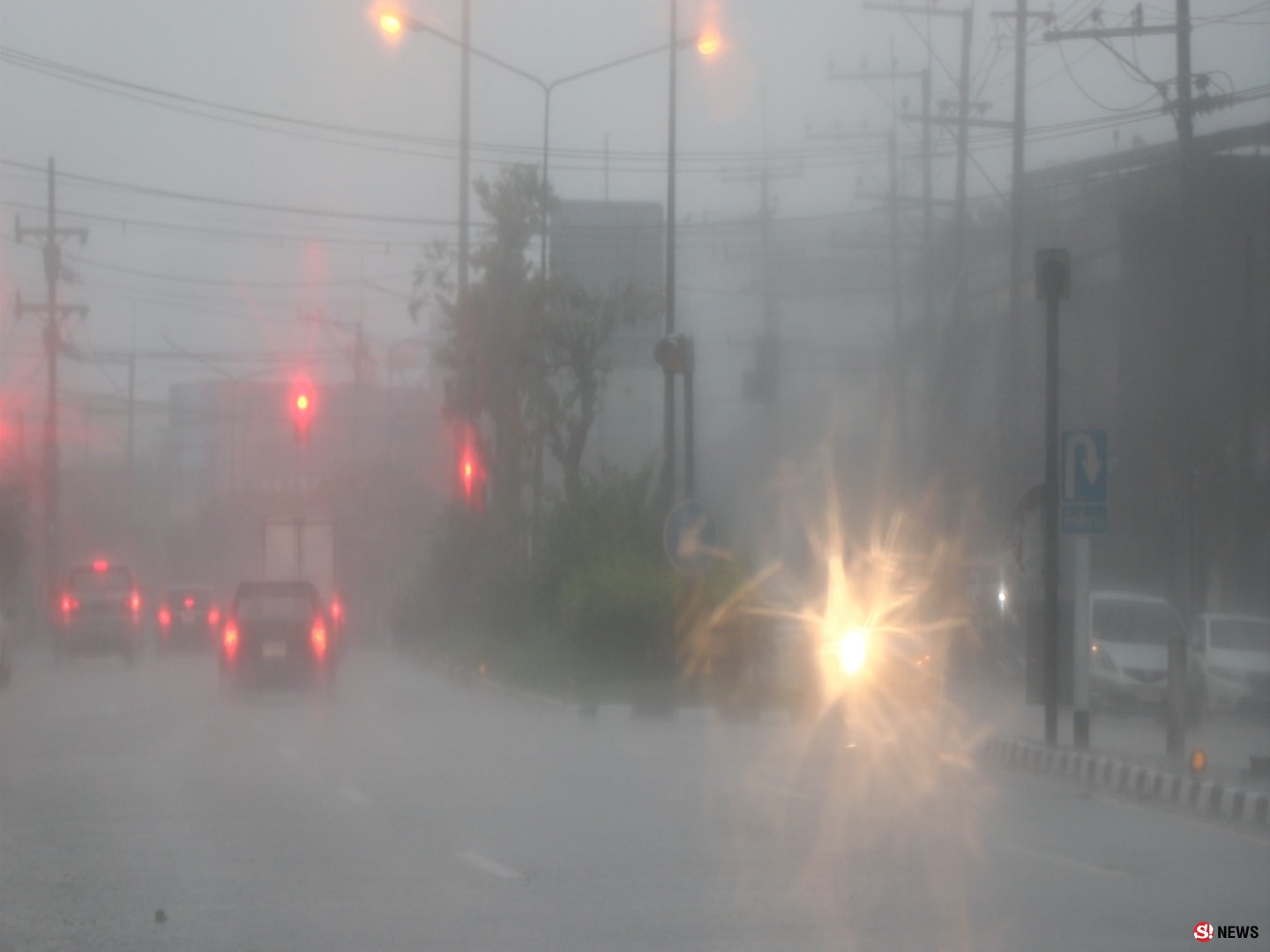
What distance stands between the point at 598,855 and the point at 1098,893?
3240mm

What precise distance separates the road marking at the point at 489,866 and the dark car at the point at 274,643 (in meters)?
19.6

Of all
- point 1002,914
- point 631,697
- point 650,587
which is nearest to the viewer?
point 1002,914

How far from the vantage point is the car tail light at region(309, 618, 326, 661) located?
31.5 m

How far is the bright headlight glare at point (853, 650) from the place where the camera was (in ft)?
92.1

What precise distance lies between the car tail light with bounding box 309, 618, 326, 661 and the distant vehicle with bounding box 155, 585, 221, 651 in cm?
2270

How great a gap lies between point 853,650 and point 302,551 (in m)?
20.4

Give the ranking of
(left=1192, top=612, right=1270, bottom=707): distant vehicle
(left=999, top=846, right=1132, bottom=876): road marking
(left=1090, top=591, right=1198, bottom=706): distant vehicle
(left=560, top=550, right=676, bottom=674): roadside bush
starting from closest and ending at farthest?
(left=999, top=846, right=1132, bottom=876): road marking
(left=1090, top=591, right=1198, bottom=706): distant vehicle
(left=1192, top=612, right=1270, bottom=707): distant vehicle
(left=560, top=550, right=676, bottom=674): roadside bush

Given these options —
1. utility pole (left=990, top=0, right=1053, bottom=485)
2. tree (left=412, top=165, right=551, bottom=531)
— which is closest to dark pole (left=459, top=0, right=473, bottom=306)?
tree (left=412, top=165, right=551, bottom=531)

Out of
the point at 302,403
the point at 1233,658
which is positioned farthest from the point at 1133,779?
the point at 302,403

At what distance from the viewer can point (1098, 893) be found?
10.5 m

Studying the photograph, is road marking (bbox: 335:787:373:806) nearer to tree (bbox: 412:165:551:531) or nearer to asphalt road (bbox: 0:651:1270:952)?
asphalt road (bbox: 0:651:1270:952)

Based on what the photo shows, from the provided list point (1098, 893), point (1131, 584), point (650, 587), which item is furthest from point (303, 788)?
point (1131, 584)

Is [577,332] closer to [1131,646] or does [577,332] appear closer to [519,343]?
[519,343]

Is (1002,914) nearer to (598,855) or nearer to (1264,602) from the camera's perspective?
(598,855)
